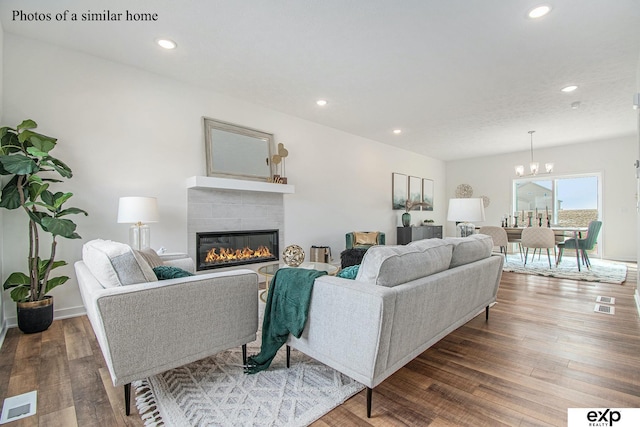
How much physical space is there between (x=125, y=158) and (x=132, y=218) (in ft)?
2.72

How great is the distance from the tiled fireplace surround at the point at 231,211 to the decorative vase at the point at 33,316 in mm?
1406

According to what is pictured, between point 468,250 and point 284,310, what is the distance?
151 cm

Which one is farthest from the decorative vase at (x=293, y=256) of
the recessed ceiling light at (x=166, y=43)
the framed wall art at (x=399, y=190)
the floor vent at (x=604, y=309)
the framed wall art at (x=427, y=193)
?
the framed wall art at (x=427, y=193)

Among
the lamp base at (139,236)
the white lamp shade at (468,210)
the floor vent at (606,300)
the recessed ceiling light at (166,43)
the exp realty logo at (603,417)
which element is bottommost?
the floor vent at (606,300)

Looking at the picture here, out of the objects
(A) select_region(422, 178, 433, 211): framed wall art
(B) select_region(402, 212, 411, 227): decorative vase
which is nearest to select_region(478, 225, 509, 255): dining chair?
(B) select_region(402, 212, 411, 227): decorative vase

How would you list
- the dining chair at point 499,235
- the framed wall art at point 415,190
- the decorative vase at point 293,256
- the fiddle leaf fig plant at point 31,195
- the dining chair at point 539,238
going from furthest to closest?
the framed wall art at point 415,190 → the dining chair at point 499,235 → the dining chair at point 539,238 → the decorative vase at point 293,256 → the fiddle leaf fig plant at point 31,195

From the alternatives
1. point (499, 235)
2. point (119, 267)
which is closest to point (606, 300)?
point (499, 235)

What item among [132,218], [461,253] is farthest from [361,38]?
[132,218]

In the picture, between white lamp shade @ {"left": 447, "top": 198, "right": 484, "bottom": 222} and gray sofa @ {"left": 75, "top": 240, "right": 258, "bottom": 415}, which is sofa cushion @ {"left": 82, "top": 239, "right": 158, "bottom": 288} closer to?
gray sofa @ {"left": 75, "top": 240, "right": 258, "bottom": 415}

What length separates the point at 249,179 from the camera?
4.25m

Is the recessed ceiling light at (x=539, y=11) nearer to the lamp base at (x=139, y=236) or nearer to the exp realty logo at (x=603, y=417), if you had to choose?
the exp realty logo at (x=603, y=417)

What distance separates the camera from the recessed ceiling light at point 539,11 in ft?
7.52

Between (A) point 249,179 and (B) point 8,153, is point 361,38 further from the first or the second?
(B) point 8,153

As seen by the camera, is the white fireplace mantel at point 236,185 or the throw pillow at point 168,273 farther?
the white fireplace mantel at point 236,185
